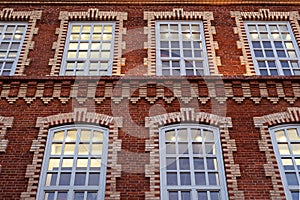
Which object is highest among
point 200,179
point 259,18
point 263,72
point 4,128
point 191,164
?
point 259,18

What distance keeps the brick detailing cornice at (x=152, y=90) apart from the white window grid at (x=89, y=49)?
95 centimetres

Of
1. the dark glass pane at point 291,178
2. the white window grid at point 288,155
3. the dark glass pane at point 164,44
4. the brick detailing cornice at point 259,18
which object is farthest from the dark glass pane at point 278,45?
the dark glass pane at point 291,178

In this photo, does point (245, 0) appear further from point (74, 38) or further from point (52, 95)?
point (52, 95)

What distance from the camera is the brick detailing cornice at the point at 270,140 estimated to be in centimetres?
930

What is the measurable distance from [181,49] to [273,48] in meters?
2.85

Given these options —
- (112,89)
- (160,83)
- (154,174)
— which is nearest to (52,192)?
(154,174)

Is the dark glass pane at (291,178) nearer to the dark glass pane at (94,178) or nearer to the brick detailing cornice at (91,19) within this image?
→ the dark glass pane at (94,178)

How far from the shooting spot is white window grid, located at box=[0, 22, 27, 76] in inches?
479

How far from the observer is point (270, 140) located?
10.1 metres

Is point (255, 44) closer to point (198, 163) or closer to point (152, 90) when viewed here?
point (152, 90)

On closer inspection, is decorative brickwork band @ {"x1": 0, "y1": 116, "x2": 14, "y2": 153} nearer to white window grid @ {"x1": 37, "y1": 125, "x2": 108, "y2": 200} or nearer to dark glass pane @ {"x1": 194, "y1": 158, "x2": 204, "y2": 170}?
white window grid @ {"x1": 37, "y1": 125, "x2": 108, "y2": 200}

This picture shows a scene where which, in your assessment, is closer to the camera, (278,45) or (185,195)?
(185,195)

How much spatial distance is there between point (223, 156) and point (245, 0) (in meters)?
6.46

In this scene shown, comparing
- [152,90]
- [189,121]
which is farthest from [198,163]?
[152,90]
